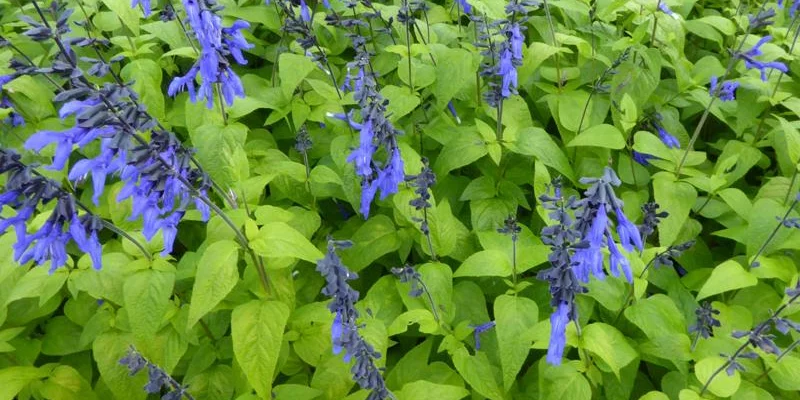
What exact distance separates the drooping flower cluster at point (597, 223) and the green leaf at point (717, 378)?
0.69 m

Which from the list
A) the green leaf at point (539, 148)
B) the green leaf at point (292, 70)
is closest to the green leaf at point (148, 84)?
the green leaf at point (292, 70)

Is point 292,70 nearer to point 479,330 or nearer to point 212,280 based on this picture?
point 212,280

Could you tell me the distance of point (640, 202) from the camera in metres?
3.60

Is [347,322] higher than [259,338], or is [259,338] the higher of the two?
[347,322]

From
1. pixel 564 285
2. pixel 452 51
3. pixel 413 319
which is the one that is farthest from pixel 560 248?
pixel 452 51

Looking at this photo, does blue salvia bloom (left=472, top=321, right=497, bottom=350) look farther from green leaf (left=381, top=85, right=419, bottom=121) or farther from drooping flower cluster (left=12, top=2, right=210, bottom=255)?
drooping flower cluster (left=12, top=2, right=210, bottom=255)

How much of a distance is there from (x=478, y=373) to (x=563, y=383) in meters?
0.38

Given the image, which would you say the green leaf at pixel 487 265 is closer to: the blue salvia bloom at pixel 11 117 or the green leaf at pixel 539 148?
the green leaf at pixel 539 148

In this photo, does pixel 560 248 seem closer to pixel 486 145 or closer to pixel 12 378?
pixel 486 145

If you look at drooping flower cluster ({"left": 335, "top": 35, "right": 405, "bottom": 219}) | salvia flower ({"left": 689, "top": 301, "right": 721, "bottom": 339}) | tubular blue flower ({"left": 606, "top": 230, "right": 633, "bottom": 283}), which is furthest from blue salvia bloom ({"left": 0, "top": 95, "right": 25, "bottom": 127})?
salvia flower ({"left": 689, "top": 301, "right": 721, "bottom": 339})

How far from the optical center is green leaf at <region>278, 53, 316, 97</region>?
11.8ft

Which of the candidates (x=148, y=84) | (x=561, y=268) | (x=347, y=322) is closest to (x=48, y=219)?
(x=347, y=322)

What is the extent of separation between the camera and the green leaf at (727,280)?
2.94 m

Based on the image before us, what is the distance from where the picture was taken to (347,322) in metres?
2.28
